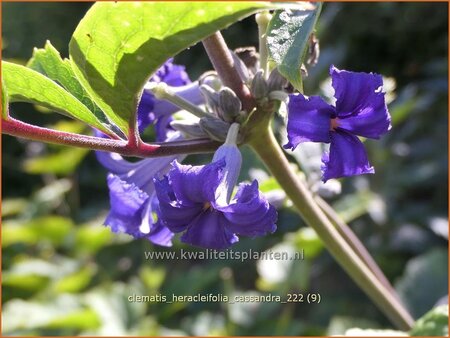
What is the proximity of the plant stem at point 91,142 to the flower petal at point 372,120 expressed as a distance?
0.19 meters

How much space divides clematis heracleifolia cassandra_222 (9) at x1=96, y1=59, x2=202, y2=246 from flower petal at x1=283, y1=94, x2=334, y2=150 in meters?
0.22

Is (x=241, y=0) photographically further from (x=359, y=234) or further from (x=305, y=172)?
(x=359, y=234)

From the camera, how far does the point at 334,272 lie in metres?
2.70

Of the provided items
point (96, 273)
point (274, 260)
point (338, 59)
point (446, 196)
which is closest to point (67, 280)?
point (96, 273)

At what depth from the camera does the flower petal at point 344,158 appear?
736 mm

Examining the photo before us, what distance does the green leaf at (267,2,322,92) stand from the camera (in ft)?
2.00

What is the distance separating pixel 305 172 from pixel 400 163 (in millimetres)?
1347

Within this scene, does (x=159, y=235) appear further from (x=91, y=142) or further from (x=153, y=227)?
(x=91, y=142)

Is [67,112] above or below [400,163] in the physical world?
above

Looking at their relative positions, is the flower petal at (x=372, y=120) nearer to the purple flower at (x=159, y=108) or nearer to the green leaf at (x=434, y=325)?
the purple flower at (x=159, y=108)

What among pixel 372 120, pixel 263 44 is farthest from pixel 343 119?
pixel 263 44

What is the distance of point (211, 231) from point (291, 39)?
24 centimetres

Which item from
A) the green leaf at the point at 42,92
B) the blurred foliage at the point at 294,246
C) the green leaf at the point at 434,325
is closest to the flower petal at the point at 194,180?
the green leaf at the point at 42,92

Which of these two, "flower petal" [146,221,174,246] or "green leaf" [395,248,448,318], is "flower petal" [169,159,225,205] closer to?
"flower petal" [146,221,174,246]
